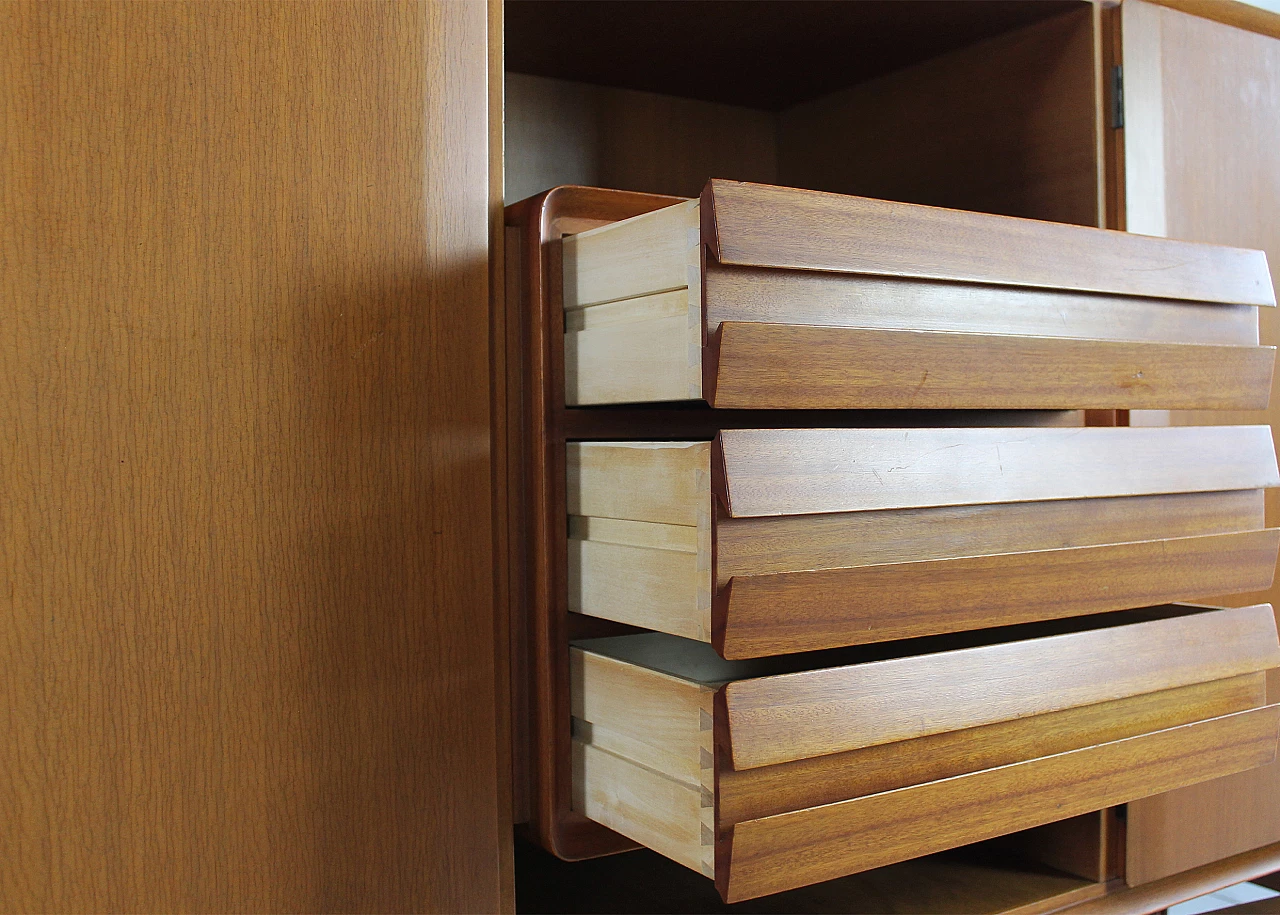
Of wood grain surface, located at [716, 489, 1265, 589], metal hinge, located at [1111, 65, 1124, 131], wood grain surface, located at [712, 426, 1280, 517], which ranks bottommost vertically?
wood grain surface, located at [716, 489, 1265, 589]

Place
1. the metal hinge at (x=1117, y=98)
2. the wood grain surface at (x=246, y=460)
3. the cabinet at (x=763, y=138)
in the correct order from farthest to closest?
the metal hinge at (x=1117, y=98) < the cabinet at (x=763, y=138) < the wood grain surface at (x=246, y=460)

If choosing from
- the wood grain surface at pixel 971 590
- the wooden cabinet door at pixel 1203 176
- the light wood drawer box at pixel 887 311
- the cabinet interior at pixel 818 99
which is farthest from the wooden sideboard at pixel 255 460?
the wooden cabinet door at pixel 1203 176

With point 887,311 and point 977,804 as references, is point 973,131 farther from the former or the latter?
point 977,804

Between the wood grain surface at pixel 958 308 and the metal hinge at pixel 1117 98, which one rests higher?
the metal hinge at pixel 1117 98

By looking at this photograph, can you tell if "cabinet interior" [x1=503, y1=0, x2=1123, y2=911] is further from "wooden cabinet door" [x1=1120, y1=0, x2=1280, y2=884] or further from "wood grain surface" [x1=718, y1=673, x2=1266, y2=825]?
"wood grain surface" [x1=718, y1=673, x2=1266, y2=825]

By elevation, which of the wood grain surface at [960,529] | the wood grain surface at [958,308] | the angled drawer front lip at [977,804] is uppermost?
the wood grain surface at [958,308]

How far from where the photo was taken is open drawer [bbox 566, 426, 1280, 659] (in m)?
0.67

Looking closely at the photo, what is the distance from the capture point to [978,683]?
77cm

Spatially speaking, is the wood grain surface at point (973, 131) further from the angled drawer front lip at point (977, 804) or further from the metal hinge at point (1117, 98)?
the angled drawer front lip at point (977, 804)

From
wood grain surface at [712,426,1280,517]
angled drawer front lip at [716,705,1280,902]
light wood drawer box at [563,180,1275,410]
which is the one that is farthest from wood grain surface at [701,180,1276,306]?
angled drawer front lip at [716,705,1280,902]

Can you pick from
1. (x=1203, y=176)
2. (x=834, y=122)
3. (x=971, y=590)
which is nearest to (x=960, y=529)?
(x=971, y=590)

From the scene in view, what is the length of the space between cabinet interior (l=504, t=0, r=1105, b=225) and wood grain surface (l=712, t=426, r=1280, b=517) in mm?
277

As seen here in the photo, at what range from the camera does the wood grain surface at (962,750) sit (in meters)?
0.68

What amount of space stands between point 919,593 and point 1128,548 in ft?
0.67
